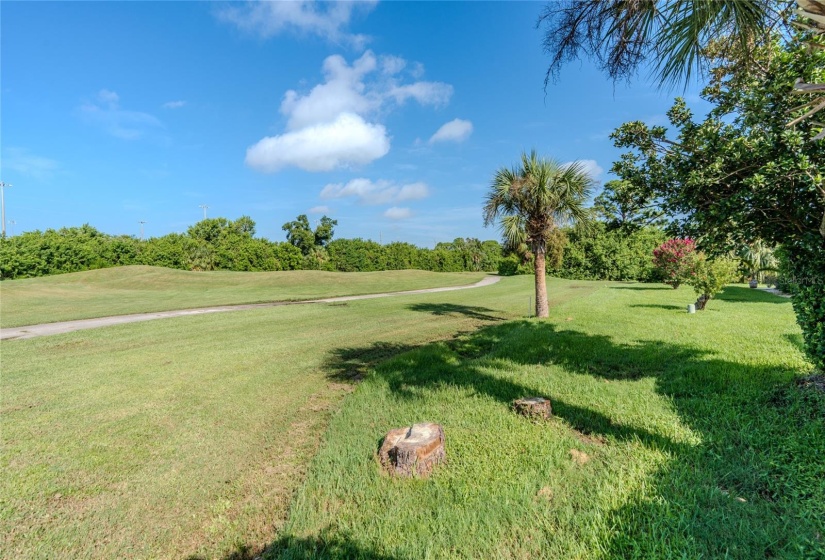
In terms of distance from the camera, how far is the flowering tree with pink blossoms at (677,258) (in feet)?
48.1

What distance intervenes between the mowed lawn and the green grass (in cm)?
56

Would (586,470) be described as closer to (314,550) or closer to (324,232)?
(314,550)

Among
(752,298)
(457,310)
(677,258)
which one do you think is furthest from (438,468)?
(752,298)

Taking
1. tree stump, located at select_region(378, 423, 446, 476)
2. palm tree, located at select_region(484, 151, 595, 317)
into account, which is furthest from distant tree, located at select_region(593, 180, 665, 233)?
palm tree, located at select_region(484, 151, 595, 317)

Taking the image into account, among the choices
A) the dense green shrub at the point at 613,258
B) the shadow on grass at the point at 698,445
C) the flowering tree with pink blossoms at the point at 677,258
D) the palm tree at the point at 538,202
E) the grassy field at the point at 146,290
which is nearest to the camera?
the shadow on grass at the point at 698,445

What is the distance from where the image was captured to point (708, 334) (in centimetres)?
850

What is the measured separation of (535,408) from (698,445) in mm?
1463

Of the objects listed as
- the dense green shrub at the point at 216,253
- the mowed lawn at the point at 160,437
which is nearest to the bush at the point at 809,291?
the mowed lawn at the point at 160,437

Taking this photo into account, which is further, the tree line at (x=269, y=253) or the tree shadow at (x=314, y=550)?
the tree line at (x=269, y=253)

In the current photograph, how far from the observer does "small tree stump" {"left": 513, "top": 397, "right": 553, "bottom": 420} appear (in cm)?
413

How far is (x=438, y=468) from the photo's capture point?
3309 millimetres

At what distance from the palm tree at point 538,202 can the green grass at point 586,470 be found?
7081mm

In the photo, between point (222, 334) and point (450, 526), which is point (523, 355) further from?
point (222, 334)

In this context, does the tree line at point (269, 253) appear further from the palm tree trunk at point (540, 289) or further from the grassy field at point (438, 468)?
the grassy field at point (438, 468)
